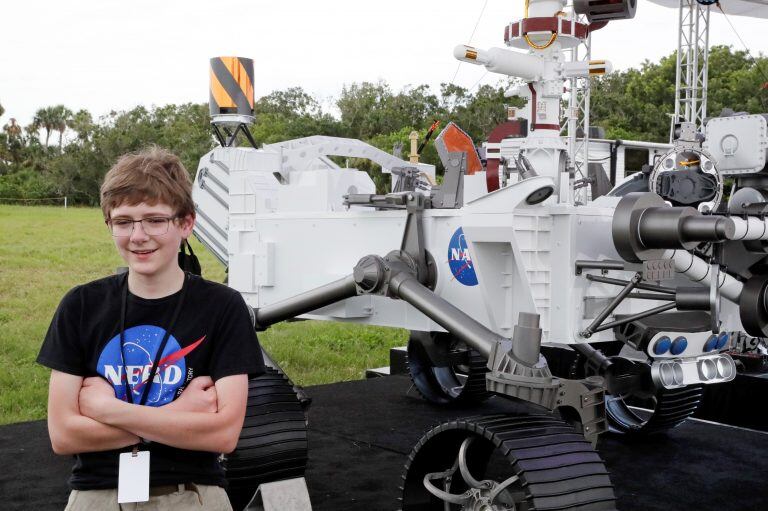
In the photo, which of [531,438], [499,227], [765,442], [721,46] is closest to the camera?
[531,438]

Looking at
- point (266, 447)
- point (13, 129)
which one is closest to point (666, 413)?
point (266, 447)

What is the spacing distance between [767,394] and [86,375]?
5.34m

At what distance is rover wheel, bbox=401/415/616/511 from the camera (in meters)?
3.29

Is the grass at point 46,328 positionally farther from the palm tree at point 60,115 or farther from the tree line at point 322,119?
the palm tree at point 60,115

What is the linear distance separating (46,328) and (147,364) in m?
9.55

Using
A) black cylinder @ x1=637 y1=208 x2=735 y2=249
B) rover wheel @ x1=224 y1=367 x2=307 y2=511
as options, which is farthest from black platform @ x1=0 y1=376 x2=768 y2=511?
black cylinder @ x1=637 y1=208 x2=735 y2=249

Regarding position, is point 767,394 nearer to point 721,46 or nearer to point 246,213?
point 246,213

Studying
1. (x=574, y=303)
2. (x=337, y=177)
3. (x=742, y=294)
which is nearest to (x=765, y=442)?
(x=742, y=294)

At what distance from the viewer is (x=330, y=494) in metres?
4.89

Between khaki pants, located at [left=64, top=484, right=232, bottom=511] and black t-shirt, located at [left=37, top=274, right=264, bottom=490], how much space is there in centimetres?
2

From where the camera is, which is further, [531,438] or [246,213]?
[246,213]

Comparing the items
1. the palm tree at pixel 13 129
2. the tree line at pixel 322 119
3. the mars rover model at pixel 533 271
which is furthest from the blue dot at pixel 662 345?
the palm tree at pixel 13 129

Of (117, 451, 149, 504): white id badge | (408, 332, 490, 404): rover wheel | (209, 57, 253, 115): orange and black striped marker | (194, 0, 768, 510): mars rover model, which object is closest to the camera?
(117, 451, 149, 504): white id badge

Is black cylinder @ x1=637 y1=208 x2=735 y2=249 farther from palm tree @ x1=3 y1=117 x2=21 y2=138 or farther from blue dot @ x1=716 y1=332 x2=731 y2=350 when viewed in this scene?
palm tree @ x1=3 y1=117 x2=21 y2=138
